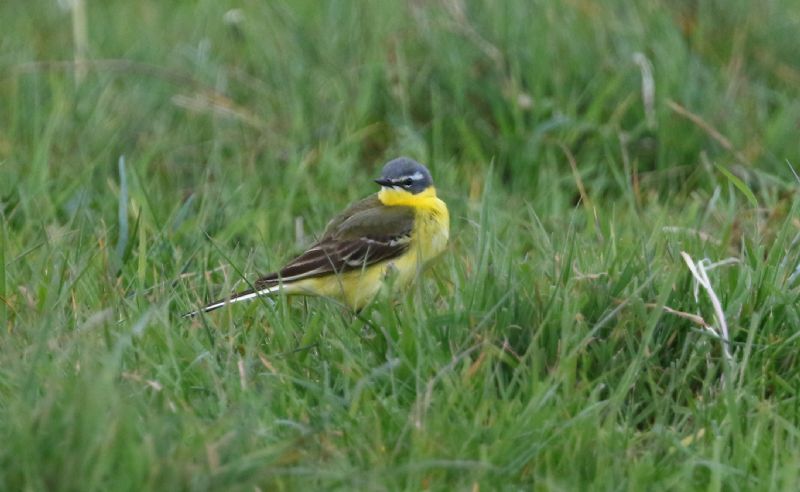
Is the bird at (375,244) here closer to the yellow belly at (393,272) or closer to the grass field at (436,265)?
the yellow belly at (393,272)

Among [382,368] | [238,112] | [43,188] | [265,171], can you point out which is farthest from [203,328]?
[238,112]

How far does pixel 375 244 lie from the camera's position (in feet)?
17.4

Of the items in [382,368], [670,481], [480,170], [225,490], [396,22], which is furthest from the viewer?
[396,22]

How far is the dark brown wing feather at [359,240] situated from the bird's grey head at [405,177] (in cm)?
11

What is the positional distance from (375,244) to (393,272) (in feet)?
1.98

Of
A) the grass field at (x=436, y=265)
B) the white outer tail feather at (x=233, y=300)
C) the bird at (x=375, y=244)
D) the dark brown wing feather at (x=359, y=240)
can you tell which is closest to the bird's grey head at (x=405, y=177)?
the bird at (x=375, y=244)

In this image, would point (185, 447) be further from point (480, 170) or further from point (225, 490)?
point (480, 170)

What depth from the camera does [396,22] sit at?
7703mm

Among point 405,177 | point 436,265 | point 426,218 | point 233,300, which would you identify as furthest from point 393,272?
point 405,177

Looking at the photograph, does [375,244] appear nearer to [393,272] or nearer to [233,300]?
[393,272]

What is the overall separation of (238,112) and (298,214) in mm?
969

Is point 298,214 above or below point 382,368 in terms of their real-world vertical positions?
below

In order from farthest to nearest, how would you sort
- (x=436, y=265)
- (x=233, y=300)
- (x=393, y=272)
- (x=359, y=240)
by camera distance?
(x=359, y=240)
(x=436, y=265)
(x=393, y=272)
(x=233, y=300)

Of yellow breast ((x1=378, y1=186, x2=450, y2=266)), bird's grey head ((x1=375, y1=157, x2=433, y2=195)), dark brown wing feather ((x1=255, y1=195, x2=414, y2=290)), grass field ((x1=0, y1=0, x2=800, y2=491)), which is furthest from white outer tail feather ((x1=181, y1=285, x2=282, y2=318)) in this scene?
bird's grey head ((x1=375, y1=157, x2=433, y2=195))
